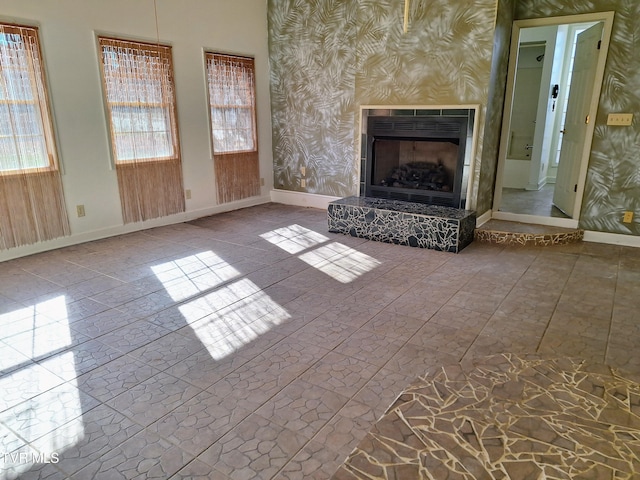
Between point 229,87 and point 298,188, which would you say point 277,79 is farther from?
point 298,188

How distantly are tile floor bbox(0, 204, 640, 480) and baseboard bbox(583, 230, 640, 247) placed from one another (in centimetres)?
14

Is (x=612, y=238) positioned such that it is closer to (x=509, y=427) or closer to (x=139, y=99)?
(x=509, y=427)

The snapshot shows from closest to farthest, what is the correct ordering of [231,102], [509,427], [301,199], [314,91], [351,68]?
[509,427], [351,68], [231,102], [314,91], [301,199]

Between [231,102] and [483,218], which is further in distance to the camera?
[231,102]

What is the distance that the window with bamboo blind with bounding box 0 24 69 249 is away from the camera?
3613mm

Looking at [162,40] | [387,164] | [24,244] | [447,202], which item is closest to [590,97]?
[447,202]

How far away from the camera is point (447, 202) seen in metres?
4.59

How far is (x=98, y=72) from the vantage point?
420cm

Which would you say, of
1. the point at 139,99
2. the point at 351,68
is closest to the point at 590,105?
the point at 351,68

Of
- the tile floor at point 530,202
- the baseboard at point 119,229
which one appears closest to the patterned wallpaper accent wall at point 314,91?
the baseboard at point 119,229

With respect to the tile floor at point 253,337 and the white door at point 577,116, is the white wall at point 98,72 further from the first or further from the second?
the white door at point 577,116

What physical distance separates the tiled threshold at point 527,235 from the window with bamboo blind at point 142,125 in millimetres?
3581

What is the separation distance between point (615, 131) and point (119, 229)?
519 cm

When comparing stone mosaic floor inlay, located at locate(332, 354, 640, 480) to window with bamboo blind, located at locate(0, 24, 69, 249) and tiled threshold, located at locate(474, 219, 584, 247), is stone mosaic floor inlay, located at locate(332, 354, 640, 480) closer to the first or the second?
tiled threshold, located at locate(474, 219, 584, 247)
